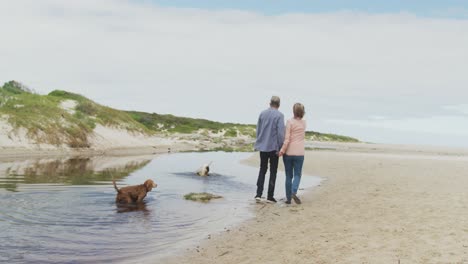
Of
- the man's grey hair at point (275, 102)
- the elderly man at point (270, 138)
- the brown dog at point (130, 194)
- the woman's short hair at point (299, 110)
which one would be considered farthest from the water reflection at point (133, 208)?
the woman's short hair at point (299, 110)

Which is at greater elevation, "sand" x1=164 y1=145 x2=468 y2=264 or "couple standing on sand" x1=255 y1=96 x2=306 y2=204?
"couple standing on sand" x1=255 y1=96 x2=306 y2=204

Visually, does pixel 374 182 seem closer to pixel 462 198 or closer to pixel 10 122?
pixel 462 198

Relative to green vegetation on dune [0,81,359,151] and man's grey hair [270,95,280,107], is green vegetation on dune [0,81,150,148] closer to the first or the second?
green vegetation on dune [0,81,359,151]

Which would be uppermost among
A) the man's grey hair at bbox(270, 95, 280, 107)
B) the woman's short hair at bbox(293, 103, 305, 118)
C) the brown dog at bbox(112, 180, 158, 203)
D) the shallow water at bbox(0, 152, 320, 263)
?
the man's grey hair at bbox(270, 95, 280, 107)

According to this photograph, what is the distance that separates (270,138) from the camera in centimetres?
1315

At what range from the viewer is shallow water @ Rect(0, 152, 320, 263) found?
24.9 feet

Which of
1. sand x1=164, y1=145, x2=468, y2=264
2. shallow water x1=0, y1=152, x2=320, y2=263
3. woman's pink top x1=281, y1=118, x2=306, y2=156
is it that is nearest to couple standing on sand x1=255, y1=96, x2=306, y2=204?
woman's pink top x1=281, y1=118, x2=306, y2=156

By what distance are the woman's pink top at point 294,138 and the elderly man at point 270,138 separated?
307 mm

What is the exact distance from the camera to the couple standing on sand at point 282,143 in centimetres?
1279

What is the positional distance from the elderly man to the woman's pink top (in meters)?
0.31

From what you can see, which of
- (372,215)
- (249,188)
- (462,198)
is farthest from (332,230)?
(249,188)

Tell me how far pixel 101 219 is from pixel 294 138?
18.6 feet

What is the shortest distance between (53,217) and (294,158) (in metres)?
6.46

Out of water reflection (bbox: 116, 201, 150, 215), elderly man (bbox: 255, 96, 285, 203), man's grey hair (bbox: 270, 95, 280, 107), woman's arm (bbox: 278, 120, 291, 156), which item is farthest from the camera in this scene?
man's grey hair (bbox: 270, 95, 280, 107)
